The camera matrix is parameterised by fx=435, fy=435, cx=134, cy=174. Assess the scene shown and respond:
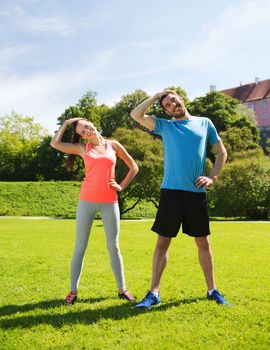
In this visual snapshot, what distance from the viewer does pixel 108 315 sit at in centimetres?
444

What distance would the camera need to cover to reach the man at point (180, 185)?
15.6 feet

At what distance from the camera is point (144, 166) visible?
1011 inches

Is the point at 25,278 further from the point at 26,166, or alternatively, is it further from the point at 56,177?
the point at 26,166

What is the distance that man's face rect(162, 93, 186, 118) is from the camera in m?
4.86

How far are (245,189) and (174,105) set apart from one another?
21.3 m

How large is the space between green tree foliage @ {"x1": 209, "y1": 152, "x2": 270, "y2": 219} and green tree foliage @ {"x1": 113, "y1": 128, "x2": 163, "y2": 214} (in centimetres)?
343

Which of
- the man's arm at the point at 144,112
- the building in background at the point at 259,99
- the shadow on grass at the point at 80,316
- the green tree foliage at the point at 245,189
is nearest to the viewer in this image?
the shadow on grass at the point at 80,316

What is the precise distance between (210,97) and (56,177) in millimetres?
18506

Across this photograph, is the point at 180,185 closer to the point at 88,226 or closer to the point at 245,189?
the point at 88,226

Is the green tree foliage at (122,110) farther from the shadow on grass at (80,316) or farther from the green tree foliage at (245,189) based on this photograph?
the shadow on grass at (80,316)

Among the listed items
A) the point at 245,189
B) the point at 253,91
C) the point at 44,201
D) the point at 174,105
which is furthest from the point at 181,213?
the point at 253,91

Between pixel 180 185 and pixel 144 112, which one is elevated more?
pixel 144 112

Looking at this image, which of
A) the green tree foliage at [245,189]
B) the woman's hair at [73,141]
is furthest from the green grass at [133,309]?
the green tree foliage at [245,189]

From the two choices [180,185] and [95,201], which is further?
[95,201]
